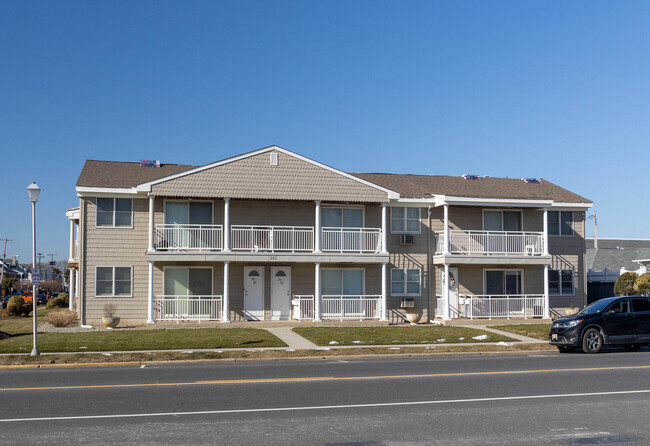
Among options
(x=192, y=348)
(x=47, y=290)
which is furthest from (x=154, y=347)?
(x=47, y=290)

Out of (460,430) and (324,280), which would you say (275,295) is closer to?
(324,280)

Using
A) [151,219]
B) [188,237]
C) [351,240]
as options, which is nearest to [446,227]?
[351,240]

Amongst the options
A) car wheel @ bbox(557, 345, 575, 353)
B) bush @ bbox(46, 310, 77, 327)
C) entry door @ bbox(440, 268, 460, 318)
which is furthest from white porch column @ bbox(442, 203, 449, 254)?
bush @ bbox(46, 310, 77, 327)

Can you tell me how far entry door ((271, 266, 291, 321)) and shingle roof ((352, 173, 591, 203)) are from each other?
5.78 m

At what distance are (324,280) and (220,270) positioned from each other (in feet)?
14.5

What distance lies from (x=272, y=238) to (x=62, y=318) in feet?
27.9

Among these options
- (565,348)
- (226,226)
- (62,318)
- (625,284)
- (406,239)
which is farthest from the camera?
(625,284)

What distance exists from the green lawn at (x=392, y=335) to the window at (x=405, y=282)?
15.6 ft

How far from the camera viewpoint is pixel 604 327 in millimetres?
19734

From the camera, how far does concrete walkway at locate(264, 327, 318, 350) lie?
810 inches

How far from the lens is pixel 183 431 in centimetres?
873

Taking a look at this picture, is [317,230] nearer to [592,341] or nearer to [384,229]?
[384,229]

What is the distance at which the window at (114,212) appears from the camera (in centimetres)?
2788

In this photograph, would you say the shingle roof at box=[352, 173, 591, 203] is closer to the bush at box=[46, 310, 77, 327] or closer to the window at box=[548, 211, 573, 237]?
the window at box=[548, 211, 573, 237]
